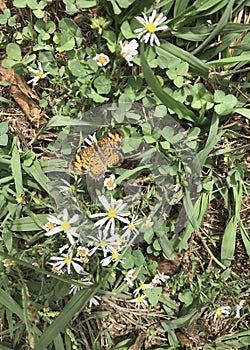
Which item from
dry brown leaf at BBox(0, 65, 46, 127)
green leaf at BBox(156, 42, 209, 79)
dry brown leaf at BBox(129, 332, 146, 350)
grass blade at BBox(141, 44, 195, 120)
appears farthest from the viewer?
dry brown leaf at BBox(129, 332, 146, 350)

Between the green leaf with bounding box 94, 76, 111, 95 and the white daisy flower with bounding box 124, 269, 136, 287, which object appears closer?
the green leaf with bounding box 94, 76, 111, 95

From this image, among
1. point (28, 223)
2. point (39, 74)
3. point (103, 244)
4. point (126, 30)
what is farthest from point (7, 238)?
point (126, 30)

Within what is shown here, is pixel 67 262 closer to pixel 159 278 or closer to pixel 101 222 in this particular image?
pixel 101 222

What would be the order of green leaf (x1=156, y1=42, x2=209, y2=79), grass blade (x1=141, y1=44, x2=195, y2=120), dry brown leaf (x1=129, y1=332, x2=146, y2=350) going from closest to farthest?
grass blade (x1=141, y1=44, x2=195, y2=120) → green leaf (x1=156, y1=42, x2=209, y2=79) → dry brown leaf (x1=129, y1=332, x2=146, y2=350)

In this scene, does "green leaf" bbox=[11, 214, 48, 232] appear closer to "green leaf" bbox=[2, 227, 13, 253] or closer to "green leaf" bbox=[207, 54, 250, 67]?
"green leaf" bbox=[2, 227, 13, 253]

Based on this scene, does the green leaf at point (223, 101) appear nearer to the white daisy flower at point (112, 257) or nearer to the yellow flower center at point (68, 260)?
the white daisy flower at point (112, 257)

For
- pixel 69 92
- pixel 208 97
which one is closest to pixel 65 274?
pixel 69 92

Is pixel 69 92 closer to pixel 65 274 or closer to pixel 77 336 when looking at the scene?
pixel 65 274

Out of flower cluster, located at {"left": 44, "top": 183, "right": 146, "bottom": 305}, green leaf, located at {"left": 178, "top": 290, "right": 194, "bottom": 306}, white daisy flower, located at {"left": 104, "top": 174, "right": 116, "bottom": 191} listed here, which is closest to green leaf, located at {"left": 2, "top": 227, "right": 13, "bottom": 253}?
flower cluster, located at {"left": 44, "top": 183, "right": 146, "bottom": 305}

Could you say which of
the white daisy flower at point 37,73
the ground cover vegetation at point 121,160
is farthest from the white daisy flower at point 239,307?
the white daisy flower at point 37,73

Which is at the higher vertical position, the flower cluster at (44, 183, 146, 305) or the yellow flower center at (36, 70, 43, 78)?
the yellow flower center at (36, 70, 43, 78)
